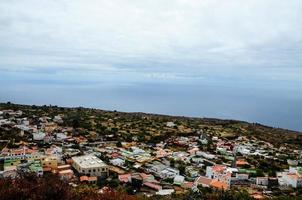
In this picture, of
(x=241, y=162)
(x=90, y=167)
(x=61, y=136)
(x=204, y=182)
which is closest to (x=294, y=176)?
(x=241, y=162)

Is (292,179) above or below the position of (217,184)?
above

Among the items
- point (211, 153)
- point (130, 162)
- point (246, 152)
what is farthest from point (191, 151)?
point (130, 162)

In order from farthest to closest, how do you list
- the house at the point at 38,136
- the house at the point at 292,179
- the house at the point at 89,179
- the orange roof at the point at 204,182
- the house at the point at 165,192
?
1. the house at the point at 38,136
2. the house at the point at 292,179
3. the orange roof at the point at 204,182
4. the house at the point at 89,179
5. the house at the point at 165,192

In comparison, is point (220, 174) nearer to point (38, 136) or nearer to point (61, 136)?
point (61, 136)

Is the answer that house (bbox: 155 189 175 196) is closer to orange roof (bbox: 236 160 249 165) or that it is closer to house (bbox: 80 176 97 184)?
house (bbox: 80 176 97 184)

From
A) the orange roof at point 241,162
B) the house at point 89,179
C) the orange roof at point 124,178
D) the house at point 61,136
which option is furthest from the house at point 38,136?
the orange roof at point 241,162

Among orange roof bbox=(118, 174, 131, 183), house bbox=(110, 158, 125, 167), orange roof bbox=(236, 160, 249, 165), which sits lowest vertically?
orange roof bbox=(118, 174, 131, 183)

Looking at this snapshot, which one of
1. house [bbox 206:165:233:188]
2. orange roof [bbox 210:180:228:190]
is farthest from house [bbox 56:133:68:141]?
orange roof [bbox 210:180:228:190]

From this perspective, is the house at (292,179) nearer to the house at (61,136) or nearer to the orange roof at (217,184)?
the orange roof at (217,184)
